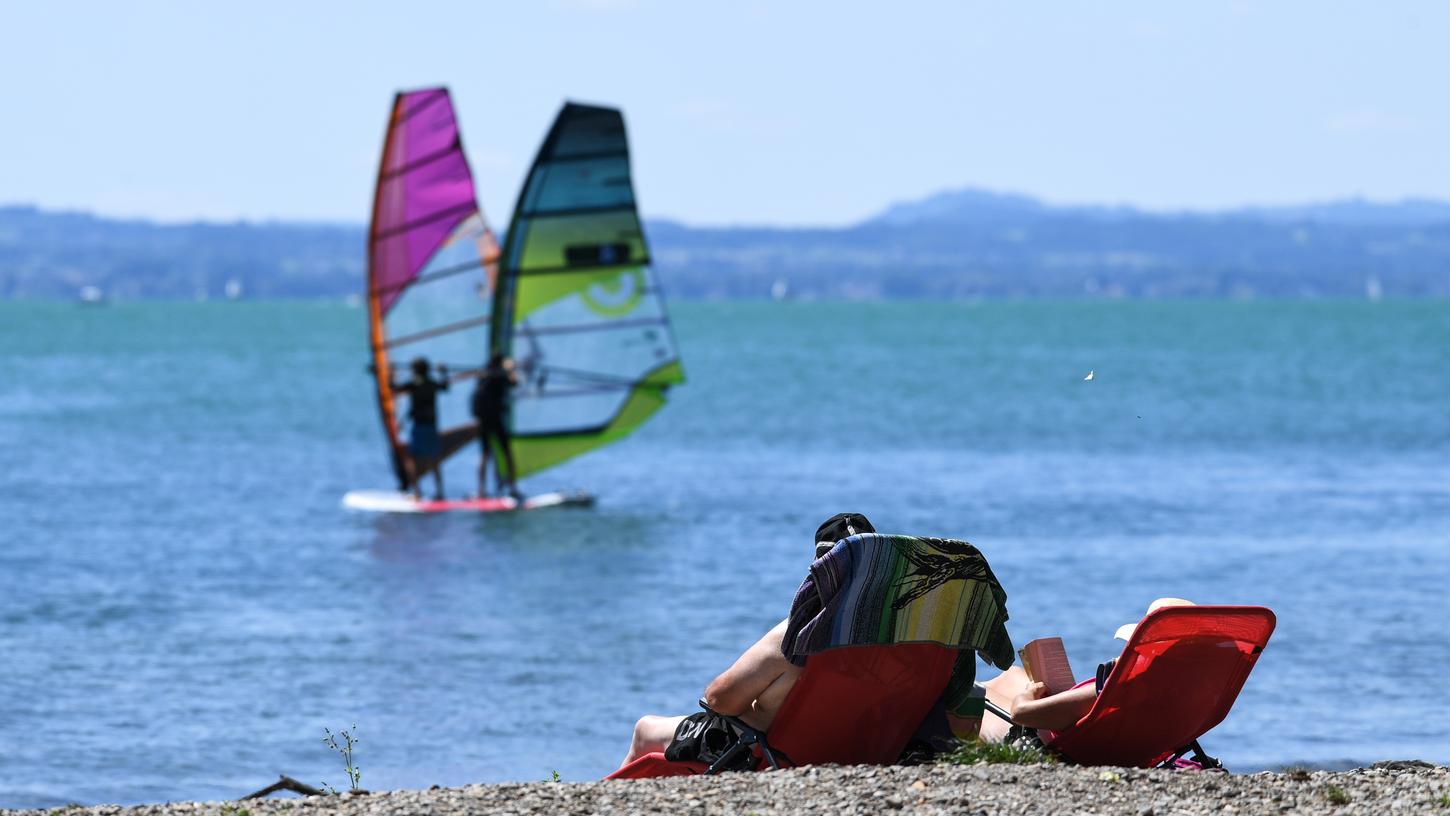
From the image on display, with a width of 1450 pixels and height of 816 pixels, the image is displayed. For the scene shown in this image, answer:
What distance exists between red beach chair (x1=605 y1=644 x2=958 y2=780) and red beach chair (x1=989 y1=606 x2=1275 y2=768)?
32cm

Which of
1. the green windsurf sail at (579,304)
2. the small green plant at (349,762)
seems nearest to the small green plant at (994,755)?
the small green plant at (349,762)

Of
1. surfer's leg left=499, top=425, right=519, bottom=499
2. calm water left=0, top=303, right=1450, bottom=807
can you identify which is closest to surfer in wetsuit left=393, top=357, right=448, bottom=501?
surfer's leg left=499, top=425, right=519, bottom=499

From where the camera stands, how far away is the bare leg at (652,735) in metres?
5.93

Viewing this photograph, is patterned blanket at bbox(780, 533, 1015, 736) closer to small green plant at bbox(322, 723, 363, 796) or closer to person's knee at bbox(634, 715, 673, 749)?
person's knee at bbox(634, 715, 673, 749)

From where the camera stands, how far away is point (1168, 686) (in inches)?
226

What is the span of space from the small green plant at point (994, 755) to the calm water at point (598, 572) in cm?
321

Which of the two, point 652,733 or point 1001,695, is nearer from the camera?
point 652,733

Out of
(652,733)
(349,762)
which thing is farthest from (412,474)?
(652,733)

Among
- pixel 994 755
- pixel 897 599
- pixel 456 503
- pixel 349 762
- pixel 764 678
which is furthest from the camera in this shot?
pixel 456 503

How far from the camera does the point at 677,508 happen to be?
20.8 metres

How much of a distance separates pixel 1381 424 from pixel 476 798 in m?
32.7

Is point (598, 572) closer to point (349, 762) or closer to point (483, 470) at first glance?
point (483, 470)

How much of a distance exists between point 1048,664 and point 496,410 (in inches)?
578

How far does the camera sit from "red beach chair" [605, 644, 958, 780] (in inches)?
221
